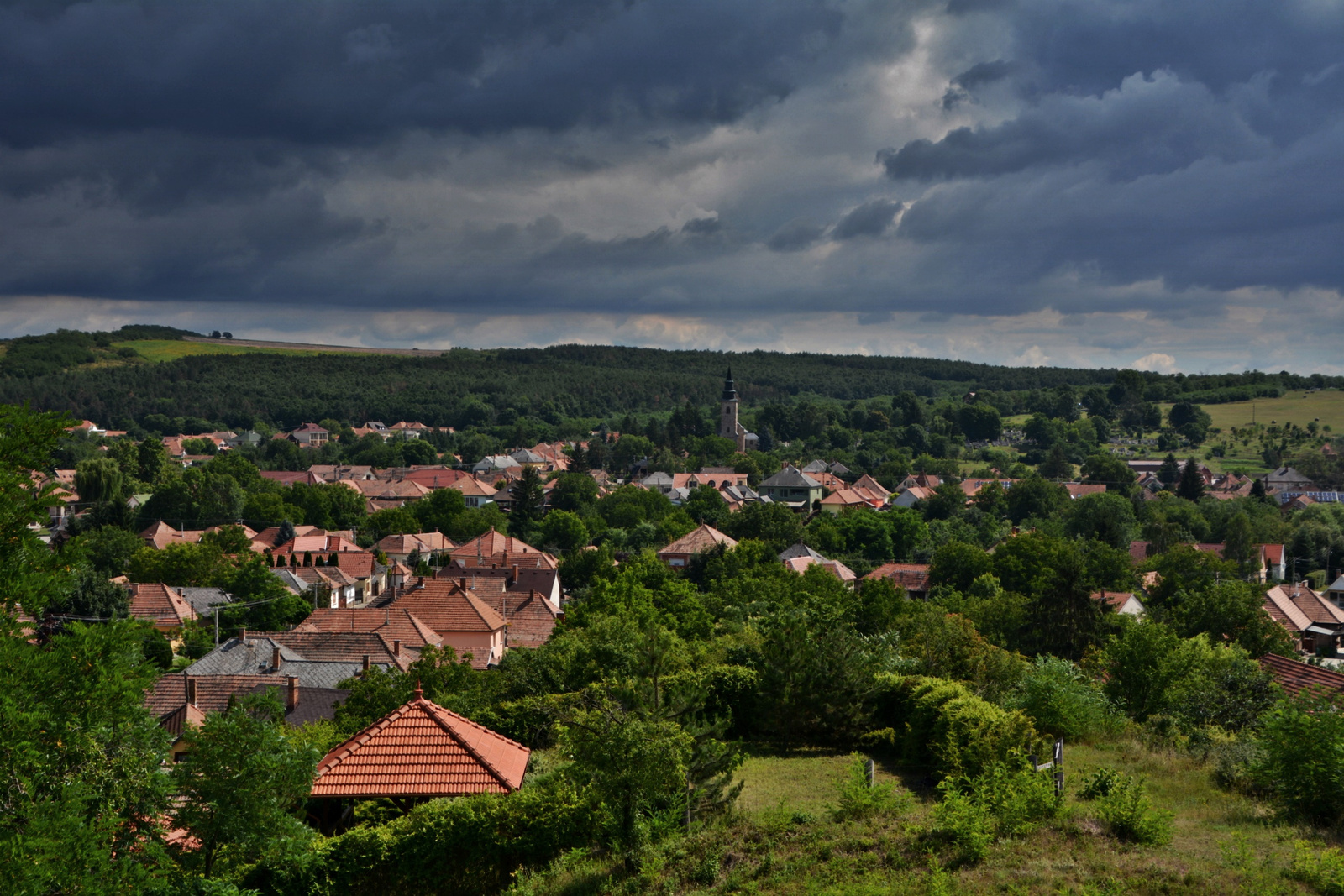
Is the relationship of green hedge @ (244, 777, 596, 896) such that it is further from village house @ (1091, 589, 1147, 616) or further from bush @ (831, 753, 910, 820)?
village house @ (1091, 589, 1147, 616)

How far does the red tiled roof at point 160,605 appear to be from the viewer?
50.2 meters

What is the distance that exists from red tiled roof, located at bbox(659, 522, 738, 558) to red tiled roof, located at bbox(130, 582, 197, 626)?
1317 inches

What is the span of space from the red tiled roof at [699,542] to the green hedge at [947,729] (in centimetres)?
5011

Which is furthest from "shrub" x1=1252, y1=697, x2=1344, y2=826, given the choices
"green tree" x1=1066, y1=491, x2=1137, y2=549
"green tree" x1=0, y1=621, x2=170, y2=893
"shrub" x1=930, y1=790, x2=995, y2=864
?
"green tree" x1=1066, y1=491, x2=1137, y2=549

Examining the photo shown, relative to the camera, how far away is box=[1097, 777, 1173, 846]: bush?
1353cm

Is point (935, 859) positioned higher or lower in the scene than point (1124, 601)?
higher

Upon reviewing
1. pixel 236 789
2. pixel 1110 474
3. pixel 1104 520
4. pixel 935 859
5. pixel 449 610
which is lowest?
pixel 449 610

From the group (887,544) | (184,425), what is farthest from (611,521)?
(184,425)

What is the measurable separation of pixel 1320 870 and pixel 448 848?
1134cm

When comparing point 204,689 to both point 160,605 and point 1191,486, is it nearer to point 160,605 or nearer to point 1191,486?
point 160,605

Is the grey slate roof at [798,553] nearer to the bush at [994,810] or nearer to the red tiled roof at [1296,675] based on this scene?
the red tiled roof at [1296,675]

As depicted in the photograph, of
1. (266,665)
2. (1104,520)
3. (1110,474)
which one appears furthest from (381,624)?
(1110,474)

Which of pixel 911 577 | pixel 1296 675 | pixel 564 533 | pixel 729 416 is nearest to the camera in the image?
Answer: pixel 1296 675

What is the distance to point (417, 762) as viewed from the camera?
16.9 metres
